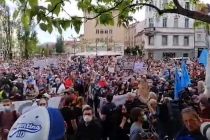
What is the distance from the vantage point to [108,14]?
6320 mm

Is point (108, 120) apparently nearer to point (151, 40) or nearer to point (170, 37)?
point (170, 37)

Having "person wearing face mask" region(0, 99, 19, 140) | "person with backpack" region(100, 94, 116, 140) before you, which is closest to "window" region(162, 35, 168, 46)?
"person with backpack" region(100, 94, 116, 140)

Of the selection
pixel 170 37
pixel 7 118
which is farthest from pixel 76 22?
pixel 170 37

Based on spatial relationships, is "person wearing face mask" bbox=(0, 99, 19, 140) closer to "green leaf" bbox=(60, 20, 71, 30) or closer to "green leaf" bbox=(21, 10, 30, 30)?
"green leaf" bbox=(60, 20, 71, 30)

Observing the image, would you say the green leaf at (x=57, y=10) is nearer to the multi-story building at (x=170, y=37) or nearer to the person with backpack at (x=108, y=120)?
the person with backpack at (x=108, y=120)

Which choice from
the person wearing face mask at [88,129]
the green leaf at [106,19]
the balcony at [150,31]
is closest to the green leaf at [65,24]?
the green leaf at [106,19]

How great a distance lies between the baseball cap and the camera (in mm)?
2355

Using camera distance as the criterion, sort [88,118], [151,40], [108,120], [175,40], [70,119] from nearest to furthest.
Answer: [88,118]
[108,120]
[70,119]
[175,40]
[151,40]

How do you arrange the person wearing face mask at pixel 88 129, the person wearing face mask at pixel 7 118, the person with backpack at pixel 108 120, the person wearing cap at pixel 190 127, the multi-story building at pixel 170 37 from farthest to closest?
the multi-story building at pixel 170 37
the person wearing face mask at pixel 7 118
the person with backpack at pixel 108 120
the person wearing face mask at pixel 88 129
the person wearing cap at pixel 190 127

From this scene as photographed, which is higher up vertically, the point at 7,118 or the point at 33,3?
the point at 33,3

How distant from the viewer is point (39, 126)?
7.76ft

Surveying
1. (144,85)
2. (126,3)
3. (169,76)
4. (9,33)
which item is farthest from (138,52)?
(126,3)

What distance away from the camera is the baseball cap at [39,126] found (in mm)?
2355

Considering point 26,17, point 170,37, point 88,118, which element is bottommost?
point 88,118
